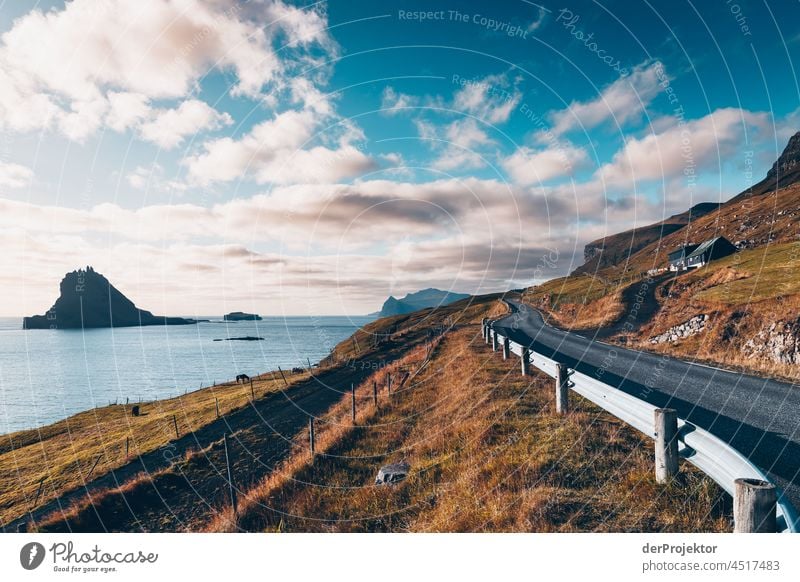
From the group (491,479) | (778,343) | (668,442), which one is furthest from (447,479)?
(778,343)

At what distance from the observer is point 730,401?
1012 centimetres

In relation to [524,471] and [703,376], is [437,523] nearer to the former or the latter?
[524,471]

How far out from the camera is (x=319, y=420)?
2197 cm

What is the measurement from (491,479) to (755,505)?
3965 millimetres

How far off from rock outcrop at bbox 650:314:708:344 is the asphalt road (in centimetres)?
754

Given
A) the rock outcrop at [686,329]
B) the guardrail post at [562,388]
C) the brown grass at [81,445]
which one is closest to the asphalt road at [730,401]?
the guardrail post at [562,388]

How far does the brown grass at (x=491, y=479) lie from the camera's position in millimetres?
5570

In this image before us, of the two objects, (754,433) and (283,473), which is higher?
(754,433)

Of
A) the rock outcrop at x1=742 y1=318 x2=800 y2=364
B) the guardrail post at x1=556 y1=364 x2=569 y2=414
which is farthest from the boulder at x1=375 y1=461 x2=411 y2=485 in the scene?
the rock outcrop at x1=742 y1=318 x2=800 y2=364

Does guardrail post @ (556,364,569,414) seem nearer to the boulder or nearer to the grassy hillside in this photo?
the grassy hillside

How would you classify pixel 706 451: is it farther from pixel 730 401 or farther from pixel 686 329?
pixel 686 329
